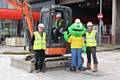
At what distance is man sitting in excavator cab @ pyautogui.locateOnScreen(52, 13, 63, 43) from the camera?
15055mm

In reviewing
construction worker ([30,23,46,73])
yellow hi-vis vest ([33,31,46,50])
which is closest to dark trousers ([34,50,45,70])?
construction worker ([30,23,46,73])

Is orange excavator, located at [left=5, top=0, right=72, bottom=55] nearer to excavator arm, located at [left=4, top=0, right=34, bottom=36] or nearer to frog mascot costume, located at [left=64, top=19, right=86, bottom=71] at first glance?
frog mascot costume, located at [left=64, top=19, right=86, bottom=71]

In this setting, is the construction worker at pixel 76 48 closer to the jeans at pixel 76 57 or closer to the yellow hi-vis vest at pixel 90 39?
the jeans at pixel 76 57

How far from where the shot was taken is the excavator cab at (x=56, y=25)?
1477 cm

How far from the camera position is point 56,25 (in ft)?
50.1

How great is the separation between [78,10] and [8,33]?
1606 cm

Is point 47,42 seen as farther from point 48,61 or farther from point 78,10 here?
point 78,10

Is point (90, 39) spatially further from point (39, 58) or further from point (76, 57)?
point (39, 58)

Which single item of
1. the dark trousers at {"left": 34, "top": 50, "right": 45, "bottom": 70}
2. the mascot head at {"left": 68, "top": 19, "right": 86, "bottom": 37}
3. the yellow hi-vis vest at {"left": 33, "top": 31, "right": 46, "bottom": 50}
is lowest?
the dark trousers at {"left": 34, "top": 50, "right": 45, "bottom": 70}

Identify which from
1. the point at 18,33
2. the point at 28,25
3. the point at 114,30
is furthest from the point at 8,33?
the point at 28,25

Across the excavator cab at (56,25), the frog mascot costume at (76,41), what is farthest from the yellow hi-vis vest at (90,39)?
the excavator cab at (56,25)

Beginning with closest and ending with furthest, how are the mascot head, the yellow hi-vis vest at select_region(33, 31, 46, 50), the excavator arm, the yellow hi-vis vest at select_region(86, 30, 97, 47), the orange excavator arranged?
1. the yellow hi-vis vest at select_region(33, 31, 46, 50)
2. the mascot head
3. the yellow hi-vis vest at select_region(86, 30, 97, 47)
4. the orange excavator
5. the excavator arm

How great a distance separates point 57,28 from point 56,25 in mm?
214

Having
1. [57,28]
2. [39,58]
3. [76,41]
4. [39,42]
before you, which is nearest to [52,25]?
[57,28]
